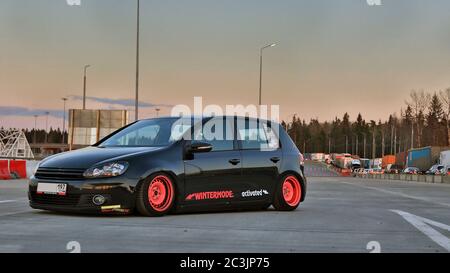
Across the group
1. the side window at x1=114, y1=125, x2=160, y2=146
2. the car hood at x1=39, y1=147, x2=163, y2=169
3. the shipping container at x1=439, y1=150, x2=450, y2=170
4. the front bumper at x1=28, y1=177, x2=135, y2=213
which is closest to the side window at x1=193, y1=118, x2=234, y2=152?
the side window at x1=114, y1=125, x2=160, y2=146

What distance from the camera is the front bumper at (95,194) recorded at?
336 inches

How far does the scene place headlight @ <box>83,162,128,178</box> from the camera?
338 inches

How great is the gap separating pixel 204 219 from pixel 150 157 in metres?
1.13

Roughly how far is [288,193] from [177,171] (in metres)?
2.38

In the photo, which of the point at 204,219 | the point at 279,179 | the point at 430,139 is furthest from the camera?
the point at 430,139

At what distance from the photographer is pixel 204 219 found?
886 centimetres

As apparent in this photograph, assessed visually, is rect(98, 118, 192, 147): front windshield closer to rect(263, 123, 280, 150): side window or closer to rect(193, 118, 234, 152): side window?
rect(193, 118, 234, 152): side window

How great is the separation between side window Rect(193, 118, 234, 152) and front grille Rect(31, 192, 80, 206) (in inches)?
80.7

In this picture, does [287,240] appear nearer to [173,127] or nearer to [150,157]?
[150,157]
